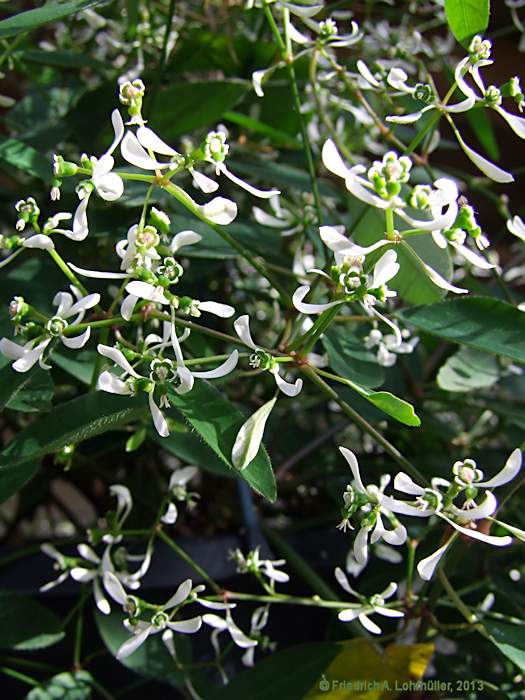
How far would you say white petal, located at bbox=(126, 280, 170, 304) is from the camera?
33 cm

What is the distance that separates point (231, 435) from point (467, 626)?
18 cm

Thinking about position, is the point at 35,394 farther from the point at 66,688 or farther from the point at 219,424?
the point at 66,688

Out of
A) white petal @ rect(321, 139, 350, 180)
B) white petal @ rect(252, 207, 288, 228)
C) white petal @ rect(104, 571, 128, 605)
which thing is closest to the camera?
white petal @ rect(321, 139, 350, 180)

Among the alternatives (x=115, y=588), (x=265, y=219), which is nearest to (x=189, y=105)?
(x=265, y=219)

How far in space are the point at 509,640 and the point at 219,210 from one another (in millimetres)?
273

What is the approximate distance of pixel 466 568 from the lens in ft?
1.92

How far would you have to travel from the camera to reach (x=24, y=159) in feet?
1.62

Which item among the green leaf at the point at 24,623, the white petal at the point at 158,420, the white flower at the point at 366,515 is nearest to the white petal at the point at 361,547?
the white flower at the point at 366,515

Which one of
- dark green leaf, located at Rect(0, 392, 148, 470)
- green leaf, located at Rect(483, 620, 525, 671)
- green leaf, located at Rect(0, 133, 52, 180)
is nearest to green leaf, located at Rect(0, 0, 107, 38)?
green leaf, located at Rect(0, 133, 52, 180)

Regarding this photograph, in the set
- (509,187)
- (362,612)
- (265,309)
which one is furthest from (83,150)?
(509,187)

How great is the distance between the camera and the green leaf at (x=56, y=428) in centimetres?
37

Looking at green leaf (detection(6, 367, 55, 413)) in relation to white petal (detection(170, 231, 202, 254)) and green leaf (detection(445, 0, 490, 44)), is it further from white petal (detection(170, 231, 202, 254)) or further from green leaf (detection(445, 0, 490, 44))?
green leaf (detection(445, 0, 490, 44))

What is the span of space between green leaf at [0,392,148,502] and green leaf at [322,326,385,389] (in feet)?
0.40

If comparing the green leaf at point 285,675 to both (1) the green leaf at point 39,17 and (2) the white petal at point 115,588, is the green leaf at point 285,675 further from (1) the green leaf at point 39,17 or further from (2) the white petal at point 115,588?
(1) the green leaf at point 39,17
